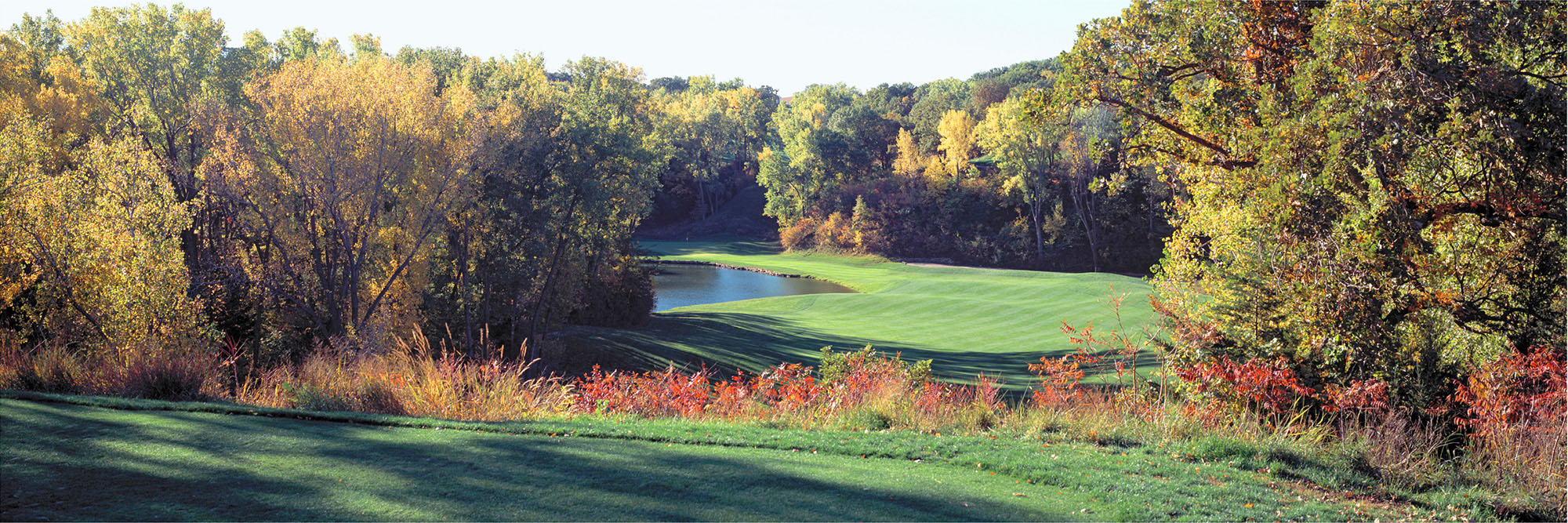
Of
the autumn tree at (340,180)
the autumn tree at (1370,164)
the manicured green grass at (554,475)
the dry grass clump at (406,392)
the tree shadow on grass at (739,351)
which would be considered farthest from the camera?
the tree shadow on grass at (739,351)

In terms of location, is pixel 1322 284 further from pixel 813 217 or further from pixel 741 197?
pixel 741 197

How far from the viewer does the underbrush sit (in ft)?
24.4

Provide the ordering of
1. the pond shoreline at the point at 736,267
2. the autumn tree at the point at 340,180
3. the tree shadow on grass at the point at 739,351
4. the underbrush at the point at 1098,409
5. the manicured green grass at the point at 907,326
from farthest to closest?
the pond shoreline at the point at 736,267, the manicured green grass at the point at 907,326, the tree shadow on grass at the point at 739,351, the autumn tree at the point at 340,180, the underbrush at the point at 1098,409

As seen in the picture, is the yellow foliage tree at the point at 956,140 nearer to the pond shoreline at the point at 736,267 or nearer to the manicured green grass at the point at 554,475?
the pond shoreline at the point at 736,267

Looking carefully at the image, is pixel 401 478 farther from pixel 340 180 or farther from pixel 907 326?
pixel 907 326

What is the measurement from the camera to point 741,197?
9225 centimetres

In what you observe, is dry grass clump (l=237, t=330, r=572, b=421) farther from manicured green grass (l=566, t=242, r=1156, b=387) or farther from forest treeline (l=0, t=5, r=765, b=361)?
manicured green grass (l=566, t=242, r=1156, b=387)

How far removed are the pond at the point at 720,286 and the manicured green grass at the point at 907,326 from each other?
13.7ft

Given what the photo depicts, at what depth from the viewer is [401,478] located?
19.9ft

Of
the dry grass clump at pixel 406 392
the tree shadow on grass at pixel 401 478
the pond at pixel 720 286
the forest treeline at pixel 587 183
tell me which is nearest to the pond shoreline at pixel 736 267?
the pond at pixel 720 286

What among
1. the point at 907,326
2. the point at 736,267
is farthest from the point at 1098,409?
the point at 736,267

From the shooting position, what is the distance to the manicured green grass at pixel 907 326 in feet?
84.5

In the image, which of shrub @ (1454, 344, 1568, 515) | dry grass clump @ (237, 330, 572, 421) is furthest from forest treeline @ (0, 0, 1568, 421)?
dry grass clump @ (237, 330, 572, 421)

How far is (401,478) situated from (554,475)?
1.03m
